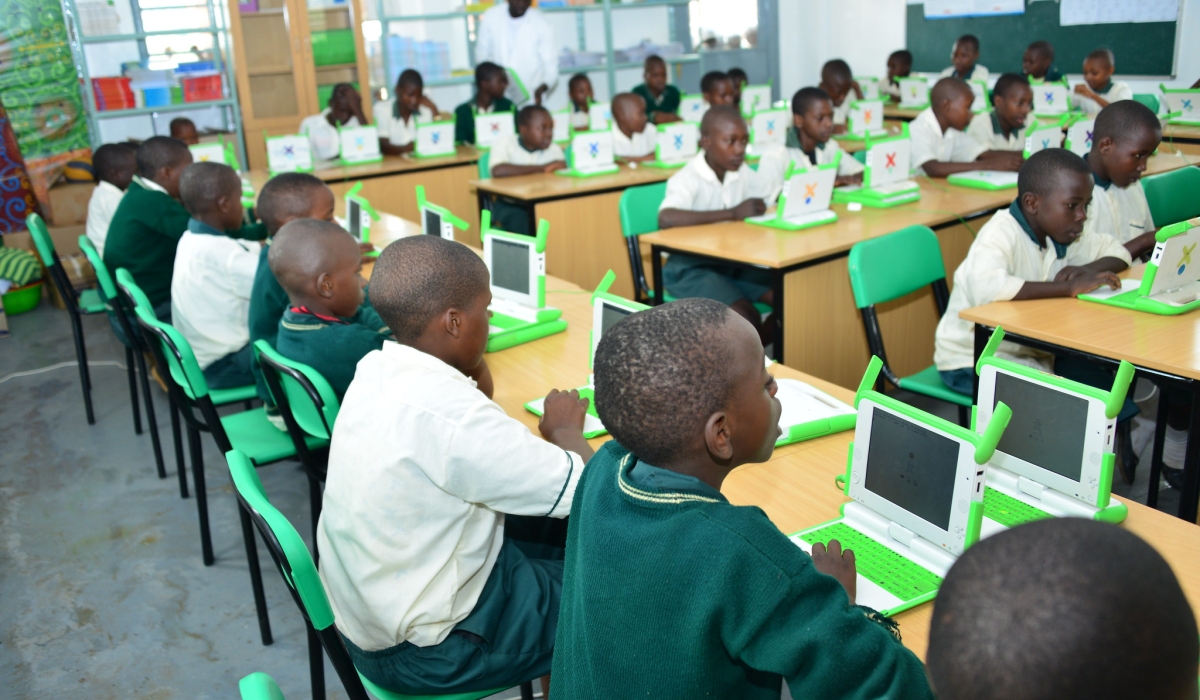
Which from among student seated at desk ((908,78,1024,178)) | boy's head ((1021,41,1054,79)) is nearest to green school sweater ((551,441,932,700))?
student seated at desk ((908,78,1024,178))

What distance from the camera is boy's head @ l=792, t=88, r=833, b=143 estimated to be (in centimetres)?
413

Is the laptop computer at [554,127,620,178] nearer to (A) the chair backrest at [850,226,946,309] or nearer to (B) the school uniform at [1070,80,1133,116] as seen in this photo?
(A) the chair backrest at [850,226,946,309]

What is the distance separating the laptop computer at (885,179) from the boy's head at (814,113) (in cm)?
32

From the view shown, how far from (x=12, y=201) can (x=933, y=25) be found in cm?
720

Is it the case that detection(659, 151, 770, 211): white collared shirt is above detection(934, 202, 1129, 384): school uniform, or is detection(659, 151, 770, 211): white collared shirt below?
above

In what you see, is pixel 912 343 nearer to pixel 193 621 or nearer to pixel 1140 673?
pixel 193 621

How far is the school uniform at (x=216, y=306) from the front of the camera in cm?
288

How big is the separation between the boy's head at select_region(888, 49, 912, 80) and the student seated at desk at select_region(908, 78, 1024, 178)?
11.7 feet

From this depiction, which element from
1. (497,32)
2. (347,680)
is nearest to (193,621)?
(347,680)

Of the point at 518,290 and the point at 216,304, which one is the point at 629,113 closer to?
the point at 518,290

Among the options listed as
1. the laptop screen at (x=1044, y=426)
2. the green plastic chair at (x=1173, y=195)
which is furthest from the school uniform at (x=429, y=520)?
the green plastic chair at (x=1173, y=195)

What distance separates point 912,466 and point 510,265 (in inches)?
63.5

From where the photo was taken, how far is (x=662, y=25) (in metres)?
8.87

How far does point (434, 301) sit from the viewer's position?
63.8 inches
